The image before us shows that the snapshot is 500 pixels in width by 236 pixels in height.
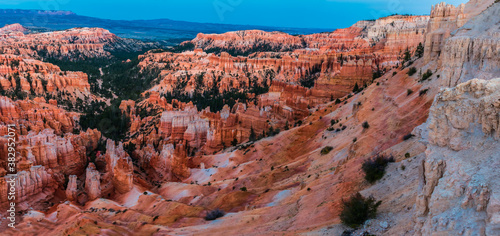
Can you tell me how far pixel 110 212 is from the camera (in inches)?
746

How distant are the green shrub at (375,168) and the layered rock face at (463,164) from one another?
4.35 metres

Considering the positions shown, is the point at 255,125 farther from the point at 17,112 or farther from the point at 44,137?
the point at 17,112

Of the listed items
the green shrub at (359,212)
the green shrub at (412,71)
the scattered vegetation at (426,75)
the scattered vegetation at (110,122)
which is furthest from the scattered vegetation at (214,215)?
the scattered vegetation at (110,122)

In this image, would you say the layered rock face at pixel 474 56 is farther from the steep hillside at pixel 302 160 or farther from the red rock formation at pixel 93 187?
the red rock formation at pixel 93 187

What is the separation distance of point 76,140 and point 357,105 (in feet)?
81.0

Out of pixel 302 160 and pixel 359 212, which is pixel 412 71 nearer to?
pixel 302 160

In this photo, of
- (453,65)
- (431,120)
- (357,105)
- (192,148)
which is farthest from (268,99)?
(431,120)

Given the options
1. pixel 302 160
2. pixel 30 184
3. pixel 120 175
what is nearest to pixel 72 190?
pixel 30 184

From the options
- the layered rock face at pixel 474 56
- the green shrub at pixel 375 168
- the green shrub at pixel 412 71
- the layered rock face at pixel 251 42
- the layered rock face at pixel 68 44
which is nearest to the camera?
the layered rock face at pixel 474 56

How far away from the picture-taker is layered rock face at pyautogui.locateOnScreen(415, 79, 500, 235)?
4.79 meters

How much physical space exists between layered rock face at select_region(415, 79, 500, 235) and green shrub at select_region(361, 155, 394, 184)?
4349 mm

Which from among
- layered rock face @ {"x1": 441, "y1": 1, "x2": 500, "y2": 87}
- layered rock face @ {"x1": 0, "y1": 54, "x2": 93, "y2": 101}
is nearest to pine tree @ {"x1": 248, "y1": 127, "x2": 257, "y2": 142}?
layered rock face @ {"x1": 441, "y1": 1, "x2": 500, "y2": 87}

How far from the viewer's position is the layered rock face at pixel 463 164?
189 inches

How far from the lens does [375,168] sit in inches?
441
